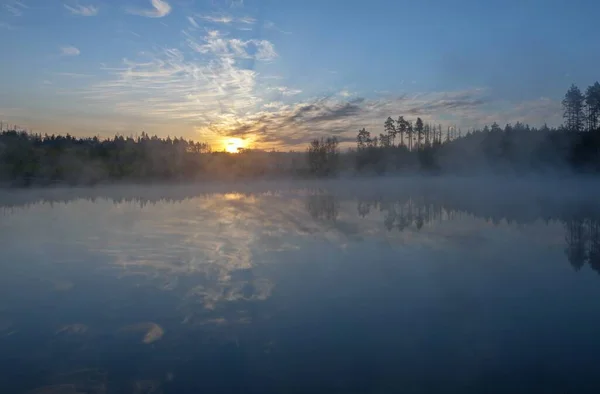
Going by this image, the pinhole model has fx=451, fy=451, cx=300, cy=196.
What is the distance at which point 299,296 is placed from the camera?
6547 mm

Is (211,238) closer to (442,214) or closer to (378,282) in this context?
(378,282)

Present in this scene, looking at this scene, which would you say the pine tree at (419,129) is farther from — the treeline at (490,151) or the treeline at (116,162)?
the treeline at (116,162)

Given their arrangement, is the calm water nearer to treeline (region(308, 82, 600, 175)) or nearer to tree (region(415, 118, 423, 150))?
treeline (region(308, 82, 600, 175))

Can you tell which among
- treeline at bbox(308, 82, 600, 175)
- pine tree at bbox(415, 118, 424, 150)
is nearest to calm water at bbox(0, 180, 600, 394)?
treeline at bbox(308, 82, 600, 175)

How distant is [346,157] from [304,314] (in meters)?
60.5

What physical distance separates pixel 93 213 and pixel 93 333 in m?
15.5

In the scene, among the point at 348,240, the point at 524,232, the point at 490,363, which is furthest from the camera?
the point at 524,232

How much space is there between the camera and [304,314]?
19.0 feet

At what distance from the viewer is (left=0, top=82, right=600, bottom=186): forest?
44000 mm

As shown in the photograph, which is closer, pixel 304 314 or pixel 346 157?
pixel 304 314

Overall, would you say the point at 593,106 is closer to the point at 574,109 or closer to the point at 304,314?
the point at 574,109

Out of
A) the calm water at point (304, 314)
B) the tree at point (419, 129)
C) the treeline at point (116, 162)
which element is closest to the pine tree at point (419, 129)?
the tree at point (419, 129)

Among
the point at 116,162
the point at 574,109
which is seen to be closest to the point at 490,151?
the point at 574,109

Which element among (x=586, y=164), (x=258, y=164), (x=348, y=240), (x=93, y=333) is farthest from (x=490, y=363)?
(x=258, y=164)
